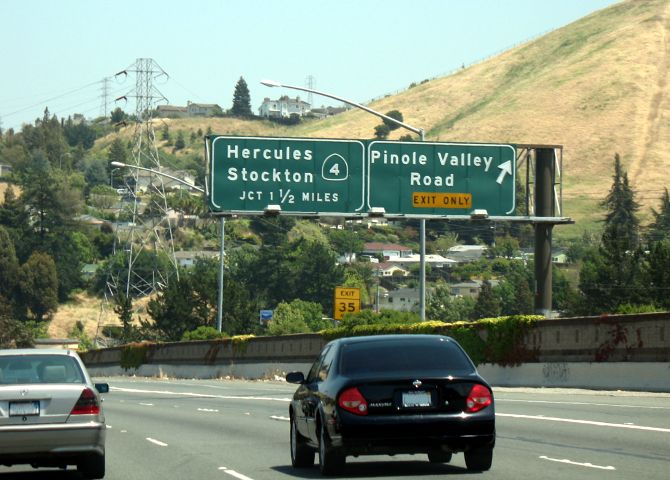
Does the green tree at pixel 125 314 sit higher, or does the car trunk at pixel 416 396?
the green tree at pixel 125 314

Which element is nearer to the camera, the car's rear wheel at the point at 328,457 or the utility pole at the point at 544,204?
the car's rear wheel at the point at 328,457

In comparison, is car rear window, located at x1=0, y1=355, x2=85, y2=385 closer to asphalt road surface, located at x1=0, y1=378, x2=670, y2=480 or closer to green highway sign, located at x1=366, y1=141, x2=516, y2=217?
asphalt road surface, located at x1=0, y1=378, x2=670, y2=480

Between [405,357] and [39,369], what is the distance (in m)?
4.40

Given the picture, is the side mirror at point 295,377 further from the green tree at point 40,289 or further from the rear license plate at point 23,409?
the green tree at point 40,289

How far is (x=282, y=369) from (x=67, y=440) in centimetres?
4540

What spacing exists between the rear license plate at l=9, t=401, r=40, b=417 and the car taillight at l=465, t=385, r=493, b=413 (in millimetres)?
4817

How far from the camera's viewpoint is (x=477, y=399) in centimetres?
1505

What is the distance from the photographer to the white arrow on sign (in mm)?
48881

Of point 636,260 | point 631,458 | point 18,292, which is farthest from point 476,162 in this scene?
point 18,292

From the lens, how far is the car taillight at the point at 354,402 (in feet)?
49.2

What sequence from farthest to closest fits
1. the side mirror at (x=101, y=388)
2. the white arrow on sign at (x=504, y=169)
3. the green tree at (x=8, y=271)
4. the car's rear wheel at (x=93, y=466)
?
the green tree at (x=8, y=271) → the white arrow on sign at (x=504, y=169) → the side mirror at (x=101, y=388) → the car's rear wheel at (x=93, y=466)

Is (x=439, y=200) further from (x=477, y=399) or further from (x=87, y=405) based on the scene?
(x=477, y=399)

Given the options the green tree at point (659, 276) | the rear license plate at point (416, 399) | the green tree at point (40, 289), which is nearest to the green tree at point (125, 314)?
the green tree at point (40, 289)

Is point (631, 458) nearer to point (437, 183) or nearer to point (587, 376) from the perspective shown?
point (587, 376)
